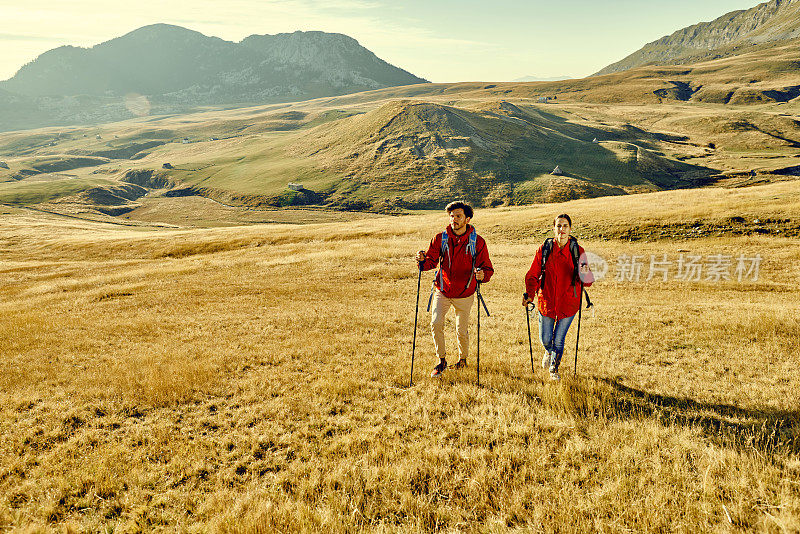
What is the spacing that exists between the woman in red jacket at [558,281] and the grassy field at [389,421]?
1.31 metres

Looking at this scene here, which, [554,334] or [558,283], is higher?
[558,283]

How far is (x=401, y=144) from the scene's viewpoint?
511ft

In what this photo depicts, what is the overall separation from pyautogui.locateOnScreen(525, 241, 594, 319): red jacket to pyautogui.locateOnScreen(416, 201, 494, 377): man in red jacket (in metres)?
1.13

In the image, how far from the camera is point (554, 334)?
29.6 ft

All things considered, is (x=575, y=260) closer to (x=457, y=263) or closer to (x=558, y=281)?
(x=558, y=281)

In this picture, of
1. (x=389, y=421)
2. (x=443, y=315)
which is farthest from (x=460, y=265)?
(x=389, y=421)

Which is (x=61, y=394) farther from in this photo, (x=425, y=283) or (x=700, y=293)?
(x=700, y=293)

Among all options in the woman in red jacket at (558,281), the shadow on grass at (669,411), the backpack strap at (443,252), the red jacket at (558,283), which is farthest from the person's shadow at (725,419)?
the backpack strap at (443,252)

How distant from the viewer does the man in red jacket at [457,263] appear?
877cm

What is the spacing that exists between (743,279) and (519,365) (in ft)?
62.2

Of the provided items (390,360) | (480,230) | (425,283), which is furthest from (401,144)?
(390,360)

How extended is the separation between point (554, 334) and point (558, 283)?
128 centimetres

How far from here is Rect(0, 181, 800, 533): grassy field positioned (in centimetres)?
495

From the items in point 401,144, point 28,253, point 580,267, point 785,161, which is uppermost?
point 401,144
